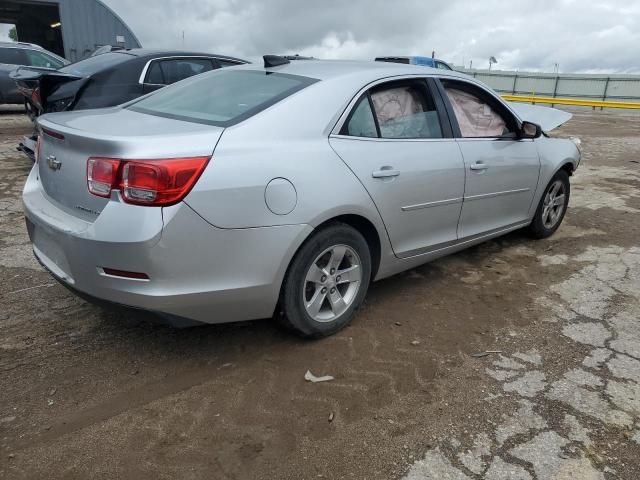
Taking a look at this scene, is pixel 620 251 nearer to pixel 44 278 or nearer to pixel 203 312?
pixel 203 312

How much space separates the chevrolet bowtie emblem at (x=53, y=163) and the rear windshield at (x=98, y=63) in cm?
376

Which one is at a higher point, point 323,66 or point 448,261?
point 323,66

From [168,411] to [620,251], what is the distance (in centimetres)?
421

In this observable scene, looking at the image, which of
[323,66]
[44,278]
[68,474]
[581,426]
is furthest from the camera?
[44,278]

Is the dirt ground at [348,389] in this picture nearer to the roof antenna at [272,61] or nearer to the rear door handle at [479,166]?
the rear door handle at [479,166]

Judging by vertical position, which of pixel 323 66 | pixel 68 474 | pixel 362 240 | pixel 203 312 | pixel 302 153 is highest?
pixel 323 66

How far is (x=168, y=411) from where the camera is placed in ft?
7.98

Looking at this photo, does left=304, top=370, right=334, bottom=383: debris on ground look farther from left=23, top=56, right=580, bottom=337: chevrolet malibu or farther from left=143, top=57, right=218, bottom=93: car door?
left=143, top=57, right=218, bottom=93: car door

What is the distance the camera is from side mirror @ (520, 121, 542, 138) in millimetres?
4195

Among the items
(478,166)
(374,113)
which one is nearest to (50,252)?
(374,113)

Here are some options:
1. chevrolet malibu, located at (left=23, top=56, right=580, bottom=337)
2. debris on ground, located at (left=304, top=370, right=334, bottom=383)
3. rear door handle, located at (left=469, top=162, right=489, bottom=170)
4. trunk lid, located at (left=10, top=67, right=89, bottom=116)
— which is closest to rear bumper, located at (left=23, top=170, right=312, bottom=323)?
chevrolet malibu, located at (left=23, top=56, right=580, bottom=337)

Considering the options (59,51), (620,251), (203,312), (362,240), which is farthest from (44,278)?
(59,51)

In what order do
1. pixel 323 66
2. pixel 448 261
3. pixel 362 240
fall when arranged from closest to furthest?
pixel 362 240 → pixel 323 66 → pixel 448 261

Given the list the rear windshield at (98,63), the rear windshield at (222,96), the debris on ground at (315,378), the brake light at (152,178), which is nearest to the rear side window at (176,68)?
the rear windshield at (98,63)
